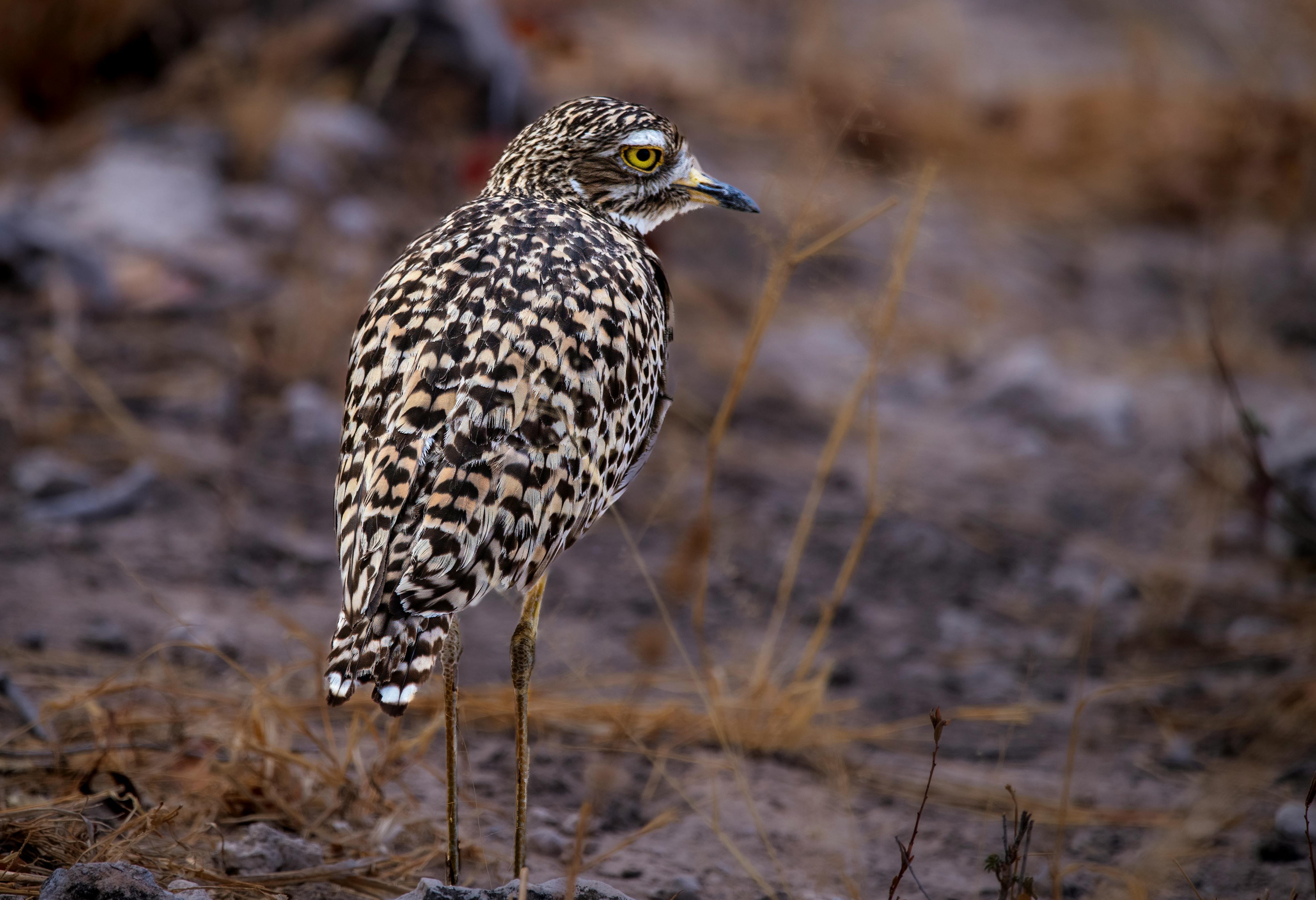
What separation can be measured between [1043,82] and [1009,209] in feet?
9.28

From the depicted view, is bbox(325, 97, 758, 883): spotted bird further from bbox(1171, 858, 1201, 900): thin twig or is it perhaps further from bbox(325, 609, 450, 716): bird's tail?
bbox(1171, 858, 1201, 900): thin twig

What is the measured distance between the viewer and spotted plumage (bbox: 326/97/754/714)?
216 centimetres

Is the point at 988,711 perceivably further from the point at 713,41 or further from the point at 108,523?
the point at 713,41

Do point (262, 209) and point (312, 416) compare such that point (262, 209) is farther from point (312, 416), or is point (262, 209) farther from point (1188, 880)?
point (1188, 880)

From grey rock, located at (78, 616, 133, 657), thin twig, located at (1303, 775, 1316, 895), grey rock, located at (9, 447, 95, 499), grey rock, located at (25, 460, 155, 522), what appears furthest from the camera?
grey rock, located at (9, 447, 95, 499)

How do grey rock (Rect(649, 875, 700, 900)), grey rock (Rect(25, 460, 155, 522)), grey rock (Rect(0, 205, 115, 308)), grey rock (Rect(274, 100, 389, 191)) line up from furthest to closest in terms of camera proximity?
grey rock (Rect(274, 100, 389, 191))
grey rock (Rect(0, 205, 115, 308))
grey rock (Rect(25, 460, 155, 522))
grey rock (Rect(649, 875, 700, 900))

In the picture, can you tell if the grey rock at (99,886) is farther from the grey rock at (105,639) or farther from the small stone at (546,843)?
the grey rock at (105,639)

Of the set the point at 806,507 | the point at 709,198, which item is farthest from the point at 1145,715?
the point at 709,198

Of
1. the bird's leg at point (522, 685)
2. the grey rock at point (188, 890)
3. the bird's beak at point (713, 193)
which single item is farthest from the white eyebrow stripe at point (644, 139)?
the grey rock at point (188, 890)

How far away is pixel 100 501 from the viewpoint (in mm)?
4328

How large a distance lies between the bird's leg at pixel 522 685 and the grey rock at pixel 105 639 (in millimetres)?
1605

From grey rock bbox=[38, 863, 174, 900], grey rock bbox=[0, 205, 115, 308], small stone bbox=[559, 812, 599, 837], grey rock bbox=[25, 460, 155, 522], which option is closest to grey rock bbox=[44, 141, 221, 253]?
grey rock bbox=[0, 205, 115, 308]

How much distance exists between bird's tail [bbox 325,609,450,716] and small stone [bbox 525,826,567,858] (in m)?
0.98

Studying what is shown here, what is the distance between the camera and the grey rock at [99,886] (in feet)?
6.81
